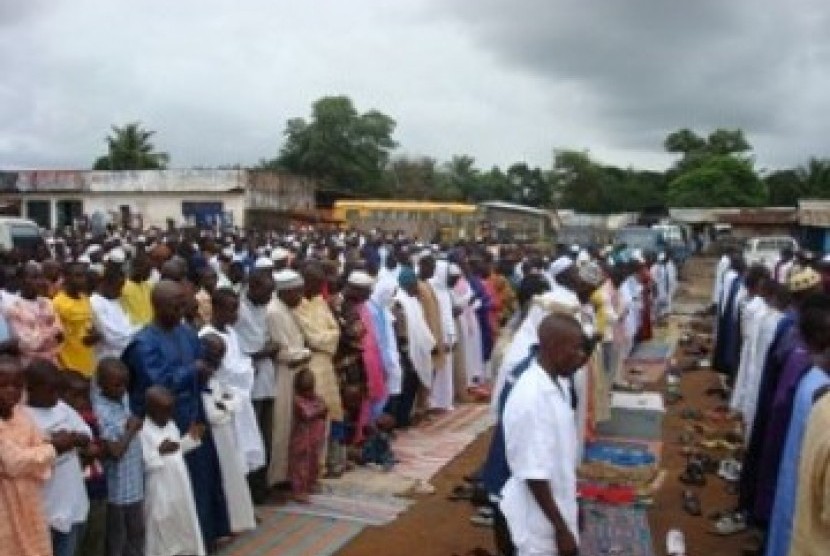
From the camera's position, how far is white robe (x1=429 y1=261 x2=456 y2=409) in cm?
1041

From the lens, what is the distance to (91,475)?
4980 millimetres

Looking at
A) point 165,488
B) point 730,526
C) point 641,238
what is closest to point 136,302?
point 165,488

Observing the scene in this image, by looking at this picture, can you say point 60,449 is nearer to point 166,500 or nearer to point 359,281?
point 166,500

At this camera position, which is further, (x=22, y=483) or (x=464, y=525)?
(x=464, y=525)

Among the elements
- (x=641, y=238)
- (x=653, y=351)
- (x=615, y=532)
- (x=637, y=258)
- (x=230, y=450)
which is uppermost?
(x=641, y=238)

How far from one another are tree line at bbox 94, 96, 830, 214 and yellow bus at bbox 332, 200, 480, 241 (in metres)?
10.3

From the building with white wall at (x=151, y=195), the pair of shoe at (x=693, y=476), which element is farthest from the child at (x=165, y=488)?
the building with white wall at (x=151, y=195)

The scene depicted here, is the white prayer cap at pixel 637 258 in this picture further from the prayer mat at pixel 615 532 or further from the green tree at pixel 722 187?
the green tree at pixel 722 187

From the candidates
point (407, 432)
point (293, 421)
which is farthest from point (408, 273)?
point (293, 421)

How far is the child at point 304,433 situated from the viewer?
7.05m

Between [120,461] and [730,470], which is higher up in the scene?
[120,461]

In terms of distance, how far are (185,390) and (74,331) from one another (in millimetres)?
2716

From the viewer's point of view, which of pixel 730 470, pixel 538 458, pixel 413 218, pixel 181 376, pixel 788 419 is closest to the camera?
pixel 538 458

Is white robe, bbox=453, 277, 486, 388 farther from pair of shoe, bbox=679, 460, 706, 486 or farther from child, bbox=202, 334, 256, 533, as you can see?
child, bbox=202, 334, 256, 533
